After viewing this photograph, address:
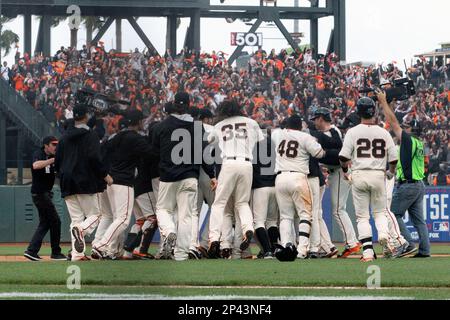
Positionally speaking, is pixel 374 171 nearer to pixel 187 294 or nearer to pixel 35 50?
pixel 187 294

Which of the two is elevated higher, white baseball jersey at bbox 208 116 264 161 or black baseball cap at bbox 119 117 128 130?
black baseball cap at bbox 119 117 128 130

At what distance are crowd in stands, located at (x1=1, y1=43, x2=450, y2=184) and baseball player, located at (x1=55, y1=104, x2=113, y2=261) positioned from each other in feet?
27.7

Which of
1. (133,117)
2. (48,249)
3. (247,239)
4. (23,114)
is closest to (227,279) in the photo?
(247,239)

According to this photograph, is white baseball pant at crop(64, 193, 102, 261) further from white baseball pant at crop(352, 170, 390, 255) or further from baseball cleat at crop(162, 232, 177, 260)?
white baseball pant at crop(352, 170, 390, 255)

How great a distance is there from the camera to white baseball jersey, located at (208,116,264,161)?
48.9 ft

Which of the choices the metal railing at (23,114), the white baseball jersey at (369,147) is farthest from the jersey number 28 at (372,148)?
the metal railing at (23,114)

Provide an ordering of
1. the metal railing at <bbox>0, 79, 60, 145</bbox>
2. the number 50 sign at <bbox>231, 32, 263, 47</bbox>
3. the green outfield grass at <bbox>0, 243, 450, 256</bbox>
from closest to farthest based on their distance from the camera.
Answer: the green outfield grass at <bbox>0, 243, 450, 256</bbox>
the metal railing at <bbox>0, 79, 60, 145</bbox>
the number 50 sign at <bbox>231, 32, 263, 47</bbox>

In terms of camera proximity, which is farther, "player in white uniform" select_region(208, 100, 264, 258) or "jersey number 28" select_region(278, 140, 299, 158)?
"player in white uniform" select_region(208, 100, 264, 258)

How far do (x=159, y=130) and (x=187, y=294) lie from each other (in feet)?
17.8

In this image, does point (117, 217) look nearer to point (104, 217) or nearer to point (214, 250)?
point (104, 217)

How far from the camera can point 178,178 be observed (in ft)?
48.4

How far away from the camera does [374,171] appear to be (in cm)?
1430

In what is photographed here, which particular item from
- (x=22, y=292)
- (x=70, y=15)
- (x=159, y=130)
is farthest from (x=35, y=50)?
(x=22, y=292)

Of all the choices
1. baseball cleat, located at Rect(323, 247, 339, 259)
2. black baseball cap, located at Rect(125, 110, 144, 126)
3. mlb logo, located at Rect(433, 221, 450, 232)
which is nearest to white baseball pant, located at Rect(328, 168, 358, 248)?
baseball cleat, located at Rect(323, 247, 339, 259)
